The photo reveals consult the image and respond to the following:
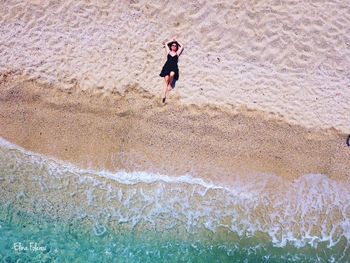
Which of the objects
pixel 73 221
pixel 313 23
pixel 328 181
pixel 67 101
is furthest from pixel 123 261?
pixel 313 23

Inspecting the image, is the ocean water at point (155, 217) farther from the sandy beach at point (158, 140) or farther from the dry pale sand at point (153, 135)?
the dry pale sand at point (153, 135)

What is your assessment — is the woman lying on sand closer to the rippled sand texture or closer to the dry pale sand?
the rippled sand texture

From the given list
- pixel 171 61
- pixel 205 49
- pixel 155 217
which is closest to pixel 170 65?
pixel 171 61

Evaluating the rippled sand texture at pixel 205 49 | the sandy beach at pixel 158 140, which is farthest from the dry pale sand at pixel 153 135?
the rippled sand texture at pixel 205 49

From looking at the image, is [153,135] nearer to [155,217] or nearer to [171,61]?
[171,61]

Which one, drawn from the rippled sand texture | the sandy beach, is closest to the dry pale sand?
the sandy beach
